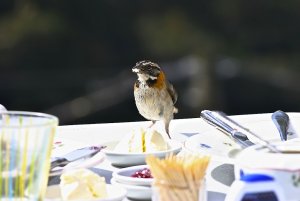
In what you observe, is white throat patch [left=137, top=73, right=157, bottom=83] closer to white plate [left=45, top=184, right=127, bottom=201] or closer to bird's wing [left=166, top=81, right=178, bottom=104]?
bird's wing [left=166, top=81, right=178, bottom=104]

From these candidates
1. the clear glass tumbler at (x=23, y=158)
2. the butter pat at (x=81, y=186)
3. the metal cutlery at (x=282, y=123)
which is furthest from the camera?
the metal cutlery at (x=282, y=123)

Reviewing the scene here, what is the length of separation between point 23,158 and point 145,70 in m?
0.84

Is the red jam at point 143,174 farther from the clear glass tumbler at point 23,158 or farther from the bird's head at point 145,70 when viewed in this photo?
the bird's head at point 145,70

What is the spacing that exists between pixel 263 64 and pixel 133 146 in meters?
5.01

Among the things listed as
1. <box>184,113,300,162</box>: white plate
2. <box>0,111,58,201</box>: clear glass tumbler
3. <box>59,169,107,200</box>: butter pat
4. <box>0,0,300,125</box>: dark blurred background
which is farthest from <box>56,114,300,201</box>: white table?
<box>0,0,300,125</box>: dark blurred background

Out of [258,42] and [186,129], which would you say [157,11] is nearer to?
[258,42]

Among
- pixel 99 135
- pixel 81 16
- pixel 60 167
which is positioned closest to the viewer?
pixel 60 167

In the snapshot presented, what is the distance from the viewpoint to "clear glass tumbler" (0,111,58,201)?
852mm

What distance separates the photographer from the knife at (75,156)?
115cm

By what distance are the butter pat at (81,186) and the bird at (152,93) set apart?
611 millimetres

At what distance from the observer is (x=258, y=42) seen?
6680mm

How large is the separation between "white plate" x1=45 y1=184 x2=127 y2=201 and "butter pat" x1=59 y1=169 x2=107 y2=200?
0.01 m

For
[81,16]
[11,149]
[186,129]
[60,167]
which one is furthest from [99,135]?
[81,16]

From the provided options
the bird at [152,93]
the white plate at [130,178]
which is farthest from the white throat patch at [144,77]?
the white plate at [130,178]
